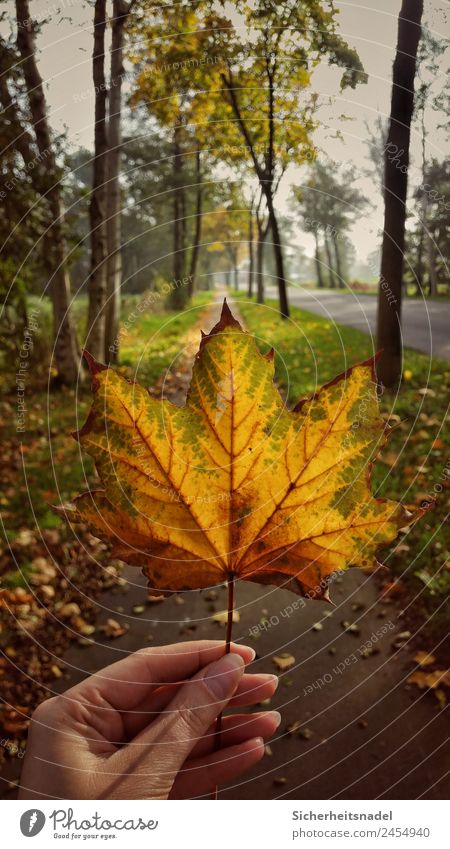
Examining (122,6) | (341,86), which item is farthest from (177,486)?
(122,6)

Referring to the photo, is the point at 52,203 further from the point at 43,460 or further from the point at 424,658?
the point at 424,658

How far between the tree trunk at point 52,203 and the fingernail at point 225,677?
1436mm

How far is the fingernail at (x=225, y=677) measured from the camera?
1.13 metres

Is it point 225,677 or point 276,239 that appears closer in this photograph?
point 225,677

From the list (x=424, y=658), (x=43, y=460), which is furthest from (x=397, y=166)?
(x=43, y=460)

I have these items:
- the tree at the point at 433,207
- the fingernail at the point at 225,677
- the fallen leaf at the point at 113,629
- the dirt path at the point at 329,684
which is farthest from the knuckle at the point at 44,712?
the fallen leaf at the point at 113,629

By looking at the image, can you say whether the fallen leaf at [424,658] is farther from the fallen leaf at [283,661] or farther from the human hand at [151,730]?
the human hand at [151,730]

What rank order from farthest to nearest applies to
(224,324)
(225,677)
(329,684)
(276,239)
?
(329,684), (276,239), (225,677), (224,324)

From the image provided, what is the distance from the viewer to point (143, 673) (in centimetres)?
134

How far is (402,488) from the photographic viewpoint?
12.8ft

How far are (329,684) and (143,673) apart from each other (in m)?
1.73

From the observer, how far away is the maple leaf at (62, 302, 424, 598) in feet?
2.51
